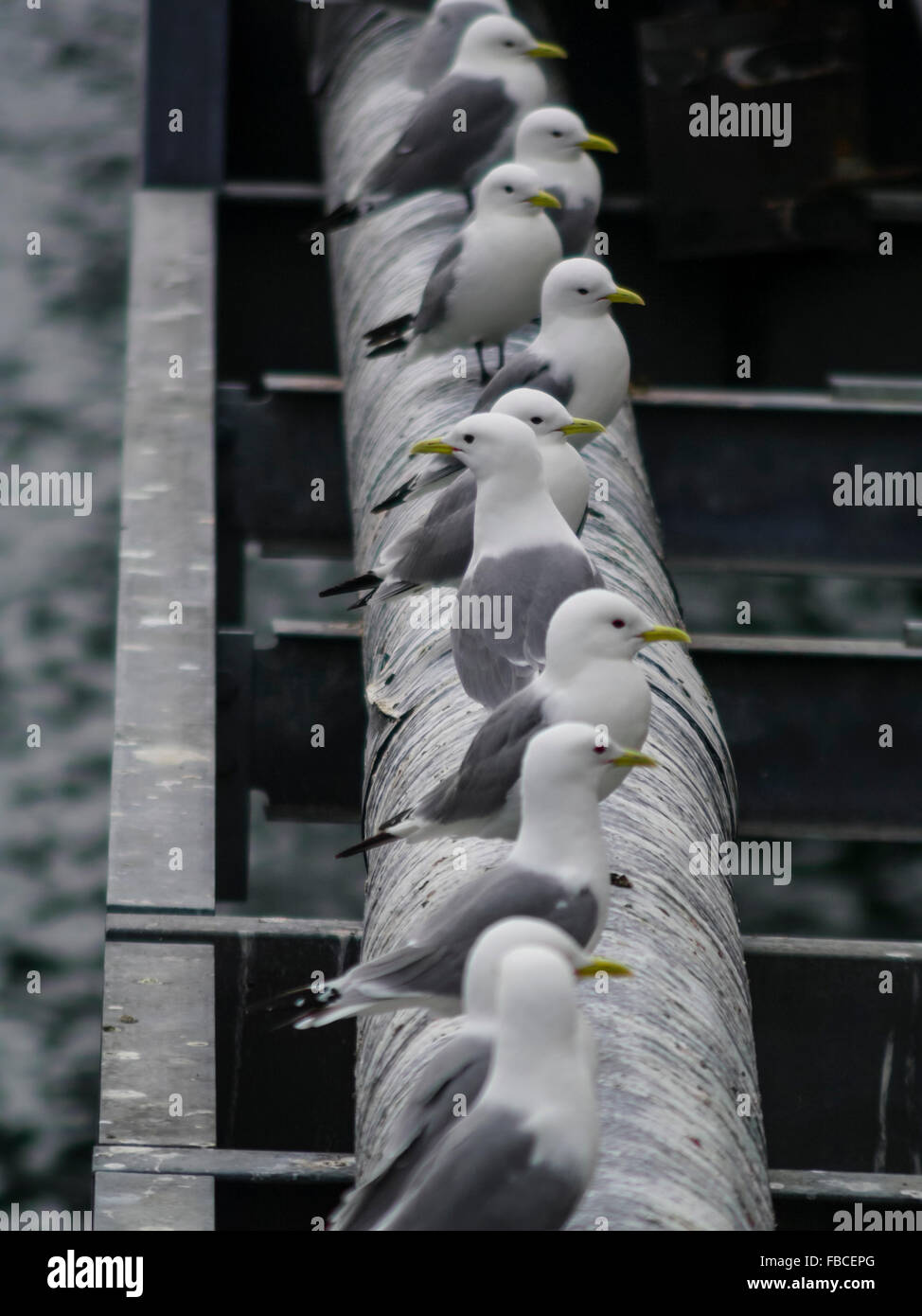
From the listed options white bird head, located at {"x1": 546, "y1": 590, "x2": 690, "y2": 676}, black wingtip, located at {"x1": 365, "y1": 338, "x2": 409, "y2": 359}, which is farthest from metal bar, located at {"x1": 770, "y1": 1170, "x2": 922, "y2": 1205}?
black wingtip, located at {"x1": 365, "y1": 338, "x2": 409, "y2": 359}

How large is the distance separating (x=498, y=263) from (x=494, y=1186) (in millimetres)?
3425

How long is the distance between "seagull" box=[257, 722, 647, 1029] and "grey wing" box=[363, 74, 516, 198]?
3876 mm

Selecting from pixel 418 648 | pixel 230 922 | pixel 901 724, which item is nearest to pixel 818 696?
pixel 901 724

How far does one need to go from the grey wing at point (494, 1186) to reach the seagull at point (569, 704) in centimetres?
97

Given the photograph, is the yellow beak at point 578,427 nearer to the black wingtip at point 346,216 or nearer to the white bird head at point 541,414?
the white bird head at point 541,414

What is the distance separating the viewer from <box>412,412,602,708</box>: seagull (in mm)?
3807

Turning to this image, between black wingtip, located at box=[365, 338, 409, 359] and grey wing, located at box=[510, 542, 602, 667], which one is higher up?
black wingtip, located at box=[365, 338, 409, 359]

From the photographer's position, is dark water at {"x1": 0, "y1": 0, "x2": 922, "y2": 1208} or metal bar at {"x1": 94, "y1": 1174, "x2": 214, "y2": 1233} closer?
metal bar at {"x1": 94, "y1": 1174, "x2": 214, "y2": 1233}

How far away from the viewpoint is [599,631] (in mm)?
3398

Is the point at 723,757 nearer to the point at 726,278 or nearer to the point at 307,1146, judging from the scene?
the point at 307,1146

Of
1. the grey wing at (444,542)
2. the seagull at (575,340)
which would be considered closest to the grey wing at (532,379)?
the seagull at (575,340)

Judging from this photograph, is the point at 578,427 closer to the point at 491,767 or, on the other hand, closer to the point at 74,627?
the point at 491,767

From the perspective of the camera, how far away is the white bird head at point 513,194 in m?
5.46

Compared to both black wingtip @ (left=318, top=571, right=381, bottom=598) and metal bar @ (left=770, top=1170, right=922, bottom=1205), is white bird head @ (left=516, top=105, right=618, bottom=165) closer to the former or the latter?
black wingtip @ (left=318, top=571, right=381, bottom=598)
